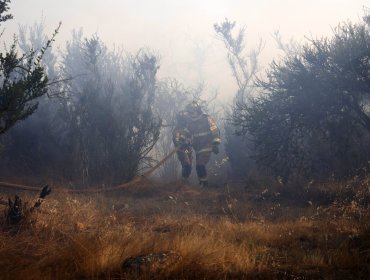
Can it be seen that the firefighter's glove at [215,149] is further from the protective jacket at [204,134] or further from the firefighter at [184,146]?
the firefighter at [184,146]

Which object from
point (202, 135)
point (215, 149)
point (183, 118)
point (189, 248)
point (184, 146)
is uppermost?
point (183, 118)

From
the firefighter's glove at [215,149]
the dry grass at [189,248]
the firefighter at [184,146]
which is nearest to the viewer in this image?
the dry grass at [189,248]

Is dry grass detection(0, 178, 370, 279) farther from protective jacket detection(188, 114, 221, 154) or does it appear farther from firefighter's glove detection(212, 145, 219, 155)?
protective jacket detection(188, 114, 221, 154)

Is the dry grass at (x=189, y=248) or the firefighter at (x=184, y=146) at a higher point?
the firefighter at (x=184, y=146)

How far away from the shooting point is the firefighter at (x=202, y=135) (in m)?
11.1

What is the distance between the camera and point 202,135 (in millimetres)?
11312

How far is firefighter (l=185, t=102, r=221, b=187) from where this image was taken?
1107 centimetres

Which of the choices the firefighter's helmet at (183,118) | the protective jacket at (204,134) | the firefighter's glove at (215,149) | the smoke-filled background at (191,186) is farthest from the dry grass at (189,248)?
the firefighter's helmet at (183,118)

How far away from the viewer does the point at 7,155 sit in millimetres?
10141

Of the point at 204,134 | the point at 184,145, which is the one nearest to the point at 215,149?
the point at 204,134

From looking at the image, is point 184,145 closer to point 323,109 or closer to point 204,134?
point 204,134

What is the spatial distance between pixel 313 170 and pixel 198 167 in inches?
137

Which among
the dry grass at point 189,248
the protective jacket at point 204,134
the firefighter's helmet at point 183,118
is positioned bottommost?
the dry grass at point 189,248

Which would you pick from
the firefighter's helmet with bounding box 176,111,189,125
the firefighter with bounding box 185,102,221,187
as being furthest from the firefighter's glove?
the firefighter's helmet with bounding box 176,111,189,125
